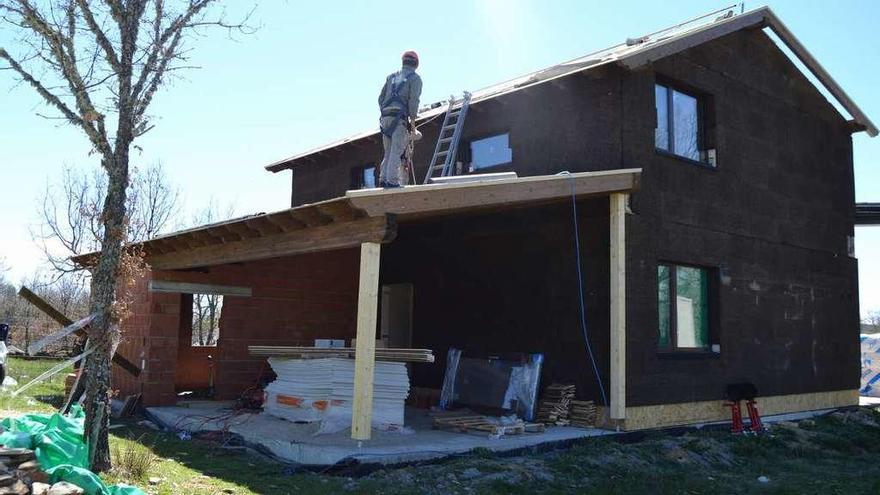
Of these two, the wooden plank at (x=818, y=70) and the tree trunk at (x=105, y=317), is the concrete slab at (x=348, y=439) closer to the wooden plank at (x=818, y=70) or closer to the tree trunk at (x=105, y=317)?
the tree trunk at (x=105, y=317)

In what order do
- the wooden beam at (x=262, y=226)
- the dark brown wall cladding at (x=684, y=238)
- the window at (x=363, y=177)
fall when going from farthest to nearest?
the window at (x=363, y=177) → the dark brown wall cladding at (x=684, y=238) → the wooden beam at (x=262, y=226)

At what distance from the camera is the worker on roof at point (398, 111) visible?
940 centimetres

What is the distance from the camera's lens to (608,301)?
10.1 m

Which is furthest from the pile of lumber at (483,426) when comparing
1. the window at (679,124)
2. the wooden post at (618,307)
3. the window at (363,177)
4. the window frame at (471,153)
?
the window at (363,177)

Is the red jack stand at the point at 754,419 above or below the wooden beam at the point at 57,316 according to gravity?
below

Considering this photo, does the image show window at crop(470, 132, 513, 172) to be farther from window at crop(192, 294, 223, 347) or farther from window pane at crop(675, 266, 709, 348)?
window at crop(192, 294, 223, 347)

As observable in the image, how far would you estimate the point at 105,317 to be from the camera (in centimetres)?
691

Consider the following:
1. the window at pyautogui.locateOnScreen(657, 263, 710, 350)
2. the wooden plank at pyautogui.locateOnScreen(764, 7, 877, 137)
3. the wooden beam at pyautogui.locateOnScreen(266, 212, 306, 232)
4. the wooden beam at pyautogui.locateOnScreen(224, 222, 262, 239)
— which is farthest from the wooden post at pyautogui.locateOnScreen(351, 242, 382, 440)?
the wooden plank at pyautogui.locateOnScreen(764, 7, 877, 137)

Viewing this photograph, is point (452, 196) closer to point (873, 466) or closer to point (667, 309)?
point (667, 309)

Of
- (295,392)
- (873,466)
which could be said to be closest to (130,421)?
(295,392)

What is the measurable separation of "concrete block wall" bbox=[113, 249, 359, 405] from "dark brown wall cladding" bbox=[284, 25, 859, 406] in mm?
1380

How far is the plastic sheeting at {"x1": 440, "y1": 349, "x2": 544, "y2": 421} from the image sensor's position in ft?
33.9

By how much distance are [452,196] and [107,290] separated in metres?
3.68

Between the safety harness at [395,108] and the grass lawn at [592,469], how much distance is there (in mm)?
4251
